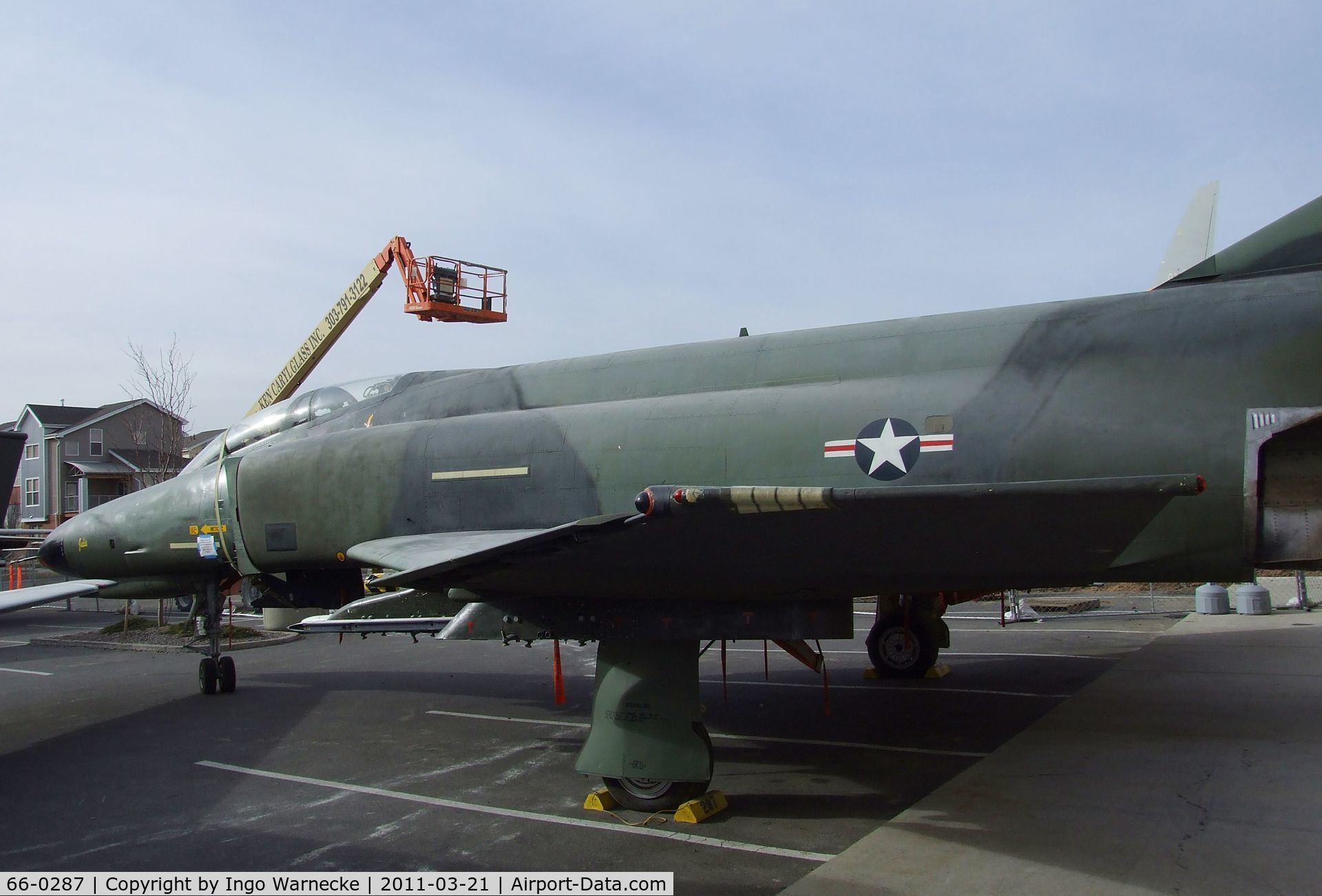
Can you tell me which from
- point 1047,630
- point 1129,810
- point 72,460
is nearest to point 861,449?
point 1129,810

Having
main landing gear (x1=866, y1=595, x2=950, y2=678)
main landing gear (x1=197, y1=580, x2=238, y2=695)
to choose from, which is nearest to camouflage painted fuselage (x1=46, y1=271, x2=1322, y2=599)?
main landing gear (x1=197, y1=580, x2=238, y2=695)

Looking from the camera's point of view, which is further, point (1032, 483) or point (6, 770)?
point (6, 770)

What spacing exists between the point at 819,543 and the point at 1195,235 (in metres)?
4.67

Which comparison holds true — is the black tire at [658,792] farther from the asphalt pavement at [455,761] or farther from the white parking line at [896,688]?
the white parking line at [896,688]

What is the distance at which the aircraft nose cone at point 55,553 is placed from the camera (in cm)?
1005

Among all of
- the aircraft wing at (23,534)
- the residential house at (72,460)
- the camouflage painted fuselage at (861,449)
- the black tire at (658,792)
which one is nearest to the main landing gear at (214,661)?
the aircraft wing at (23,534)

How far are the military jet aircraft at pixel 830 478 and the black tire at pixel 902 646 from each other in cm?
511

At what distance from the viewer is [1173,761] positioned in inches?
262

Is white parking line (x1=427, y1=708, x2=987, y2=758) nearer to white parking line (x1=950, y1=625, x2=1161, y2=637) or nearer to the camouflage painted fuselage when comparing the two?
the camouflage painted fuselage

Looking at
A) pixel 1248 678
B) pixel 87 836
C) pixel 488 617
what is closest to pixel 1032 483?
pixel 488 617

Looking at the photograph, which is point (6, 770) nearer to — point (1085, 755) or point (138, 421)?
point (1085, 755)

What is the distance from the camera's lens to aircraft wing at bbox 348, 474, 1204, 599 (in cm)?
397

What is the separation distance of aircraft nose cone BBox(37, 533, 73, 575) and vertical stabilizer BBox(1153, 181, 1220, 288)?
11137 millimetres

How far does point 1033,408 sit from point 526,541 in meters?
3.14
